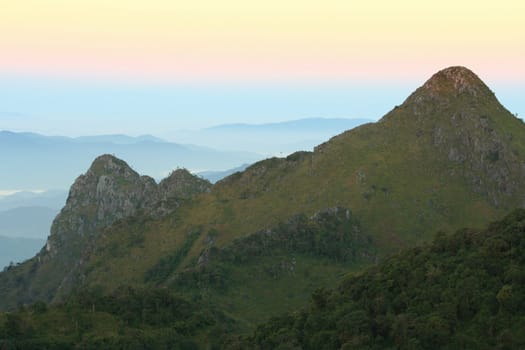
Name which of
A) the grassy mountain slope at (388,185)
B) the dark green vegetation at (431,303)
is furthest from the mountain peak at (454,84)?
the dark green vegetation at (431,303)

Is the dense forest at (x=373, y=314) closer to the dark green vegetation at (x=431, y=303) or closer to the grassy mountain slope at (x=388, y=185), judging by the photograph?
the dark green vegetation at (x=431, y=303)

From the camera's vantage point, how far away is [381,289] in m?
75.5

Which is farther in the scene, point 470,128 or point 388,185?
point 470,128

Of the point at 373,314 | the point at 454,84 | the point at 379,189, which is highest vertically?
the point at 454,84

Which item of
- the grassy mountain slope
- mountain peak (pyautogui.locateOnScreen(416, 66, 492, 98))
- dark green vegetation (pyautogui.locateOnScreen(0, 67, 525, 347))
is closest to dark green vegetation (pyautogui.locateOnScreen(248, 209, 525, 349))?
dark green vegetation (pyautogui.locateOnScreen(0, 67, 525, 347))

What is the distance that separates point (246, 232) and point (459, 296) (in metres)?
85.3

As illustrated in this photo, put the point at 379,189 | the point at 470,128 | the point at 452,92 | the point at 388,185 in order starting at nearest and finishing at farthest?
1. the point at 379,189
2. the point at 388,185
3. the point at 470,128
4. the point at 452,92

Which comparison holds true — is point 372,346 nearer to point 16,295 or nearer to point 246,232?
point 246,232

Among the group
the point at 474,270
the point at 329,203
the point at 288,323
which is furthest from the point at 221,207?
the point at 474,270

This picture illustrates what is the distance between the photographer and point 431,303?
69062 millimetres

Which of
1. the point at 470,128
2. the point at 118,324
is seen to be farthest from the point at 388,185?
the point at 118,324

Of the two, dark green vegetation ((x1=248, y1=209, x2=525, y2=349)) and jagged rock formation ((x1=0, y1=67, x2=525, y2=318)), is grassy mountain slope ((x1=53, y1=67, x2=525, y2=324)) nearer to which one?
jagged rock formation ((x1=0, y1=67, x2=525, y2=318))

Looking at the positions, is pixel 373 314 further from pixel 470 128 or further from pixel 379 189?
pixel 470 128

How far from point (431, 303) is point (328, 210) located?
67481 mm
